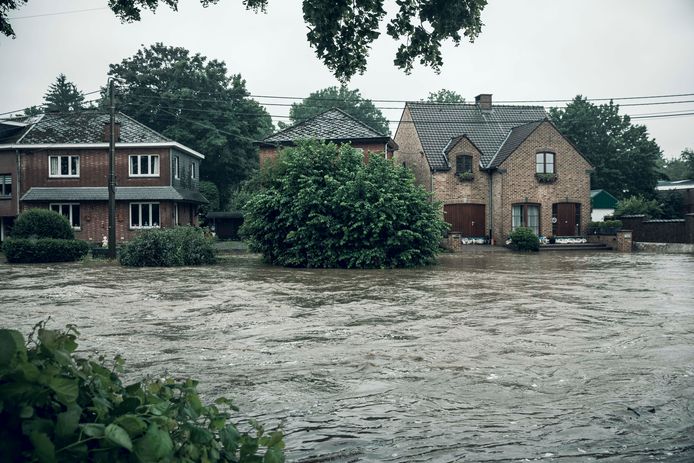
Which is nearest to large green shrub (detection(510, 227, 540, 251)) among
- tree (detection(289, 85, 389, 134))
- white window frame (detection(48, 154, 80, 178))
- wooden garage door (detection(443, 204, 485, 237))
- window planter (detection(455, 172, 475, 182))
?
wooden garage door (detection(443, 204, 485, 237))

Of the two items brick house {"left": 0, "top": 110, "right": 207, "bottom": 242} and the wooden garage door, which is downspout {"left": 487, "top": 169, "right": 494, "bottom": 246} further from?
brick house {"left": 0, "top": 110, "right": 207, "bottom": 242}

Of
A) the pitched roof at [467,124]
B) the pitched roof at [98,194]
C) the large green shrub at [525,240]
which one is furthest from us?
the pitched roof at [467,124]

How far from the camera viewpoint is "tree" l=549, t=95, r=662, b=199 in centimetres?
5397

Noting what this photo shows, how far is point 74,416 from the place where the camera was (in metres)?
2.00

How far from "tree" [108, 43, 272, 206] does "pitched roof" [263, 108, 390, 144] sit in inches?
539

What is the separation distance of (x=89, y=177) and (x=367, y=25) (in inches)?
1418

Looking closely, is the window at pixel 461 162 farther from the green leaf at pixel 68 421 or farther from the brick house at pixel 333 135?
the green leaf at pixel 68 421

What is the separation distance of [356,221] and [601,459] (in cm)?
1940

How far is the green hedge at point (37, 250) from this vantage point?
26.9 metres

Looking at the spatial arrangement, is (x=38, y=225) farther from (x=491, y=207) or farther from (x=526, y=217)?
(x=526, y=217)

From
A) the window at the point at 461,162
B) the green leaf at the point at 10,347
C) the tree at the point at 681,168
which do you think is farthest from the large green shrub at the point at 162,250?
the tree at the point at 681,168

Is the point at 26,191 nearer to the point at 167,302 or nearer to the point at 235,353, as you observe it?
the point at 167,302

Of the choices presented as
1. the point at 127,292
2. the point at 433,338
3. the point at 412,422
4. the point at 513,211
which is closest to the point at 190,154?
the point at 513,211

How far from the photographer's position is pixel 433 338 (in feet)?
30.8
